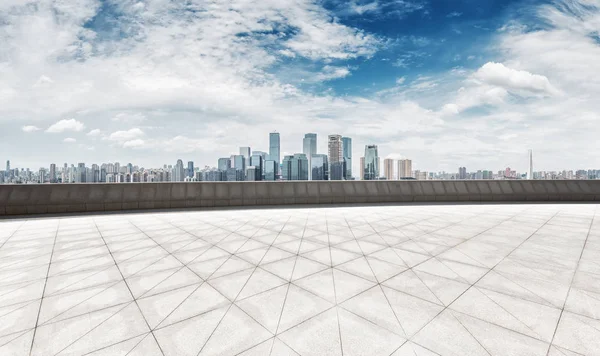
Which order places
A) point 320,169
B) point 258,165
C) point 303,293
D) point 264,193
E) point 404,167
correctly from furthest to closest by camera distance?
1. point 258,165
2. point 320,169
3. point 404,167
4. point 264,193
5. point 303,293

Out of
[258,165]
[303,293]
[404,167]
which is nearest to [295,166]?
[258,165]

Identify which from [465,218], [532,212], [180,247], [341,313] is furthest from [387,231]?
[532,212]

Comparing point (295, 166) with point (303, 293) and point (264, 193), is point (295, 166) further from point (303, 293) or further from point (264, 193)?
point (303, 293)

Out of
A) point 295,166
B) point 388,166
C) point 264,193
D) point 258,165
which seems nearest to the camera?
point 264,193

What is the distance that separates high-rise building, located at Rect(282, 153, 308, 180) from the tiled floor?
143397 mm

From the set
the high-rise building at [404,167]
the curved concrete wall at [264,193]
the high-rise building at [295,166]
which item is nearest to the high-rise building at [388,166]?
the high-rise building at [404,167]

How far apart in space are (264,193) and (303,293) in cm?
1070

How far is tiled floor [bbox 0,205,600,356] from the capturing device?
10.1 ft

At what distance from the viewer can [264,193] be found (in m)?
14.7

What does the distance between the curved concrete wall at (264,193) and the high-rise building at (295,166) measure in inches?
5310

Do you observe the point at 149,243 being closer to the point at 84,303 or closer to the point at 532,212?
the point at 84,303

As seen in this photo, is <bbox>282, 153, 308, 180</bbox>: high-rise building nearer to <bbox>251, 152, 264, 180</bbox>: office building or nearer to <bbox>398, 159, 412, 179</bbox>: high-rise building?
<bbox>251, 152, 264, 180</bbox>: office building

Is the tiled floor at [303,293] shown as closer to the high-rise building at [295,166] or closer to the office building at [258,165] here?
the office building at [258,165]

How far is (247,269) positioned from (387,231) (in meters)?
5.02
